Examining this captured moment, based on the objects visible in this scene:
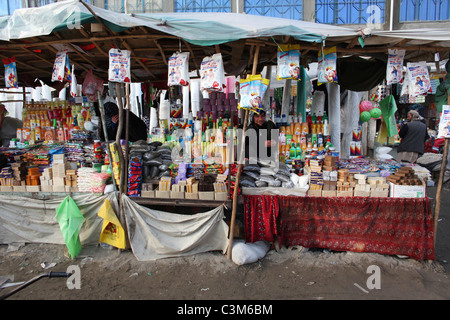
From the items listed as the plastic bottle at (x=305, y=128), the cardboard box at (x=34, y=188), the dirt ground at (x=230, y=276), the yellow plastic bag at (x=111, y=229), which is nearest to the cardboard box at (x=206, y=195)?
the dirt ground at (x=230, y=276)

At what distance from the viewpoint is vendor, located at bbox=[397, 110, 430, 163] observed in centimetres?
653

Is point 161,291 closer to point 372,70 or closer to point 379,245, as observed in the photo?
point 379,245

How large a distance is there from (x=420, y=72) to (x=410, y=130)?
331cm

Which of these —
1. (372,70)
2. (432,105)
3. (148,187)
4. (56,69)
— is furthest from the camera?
(432,105)

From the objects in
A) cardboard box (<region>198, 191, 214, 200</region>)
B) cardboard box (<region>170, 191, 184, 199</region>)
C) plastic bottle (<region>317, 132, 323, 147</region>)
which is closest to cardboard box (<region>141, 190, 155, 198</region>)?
cardboard box (<region>170, 191, 184, 199</region>)

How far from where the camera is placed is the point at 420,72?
380cm

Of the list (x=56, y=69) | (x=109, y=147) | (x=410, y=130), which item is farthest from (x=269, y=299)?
(x=410, y=130)

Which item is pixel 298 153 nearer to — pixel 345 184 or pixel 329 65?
pixel 345 184

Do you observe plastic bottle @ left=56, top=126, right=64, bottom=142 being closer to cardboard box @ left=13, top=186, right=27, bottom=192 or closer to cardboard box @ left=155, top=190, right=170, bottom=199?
cardboard box @ left=13, top=186, right=27, bottom=192

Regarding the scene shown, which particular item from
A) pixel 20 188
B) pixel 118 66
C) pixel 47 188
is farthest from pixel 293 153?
pixel 20 188

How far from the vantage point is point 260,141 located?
4.91 meters

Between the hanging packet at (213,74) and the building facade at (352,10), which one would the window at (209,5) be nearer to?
the building facade at (352,10)

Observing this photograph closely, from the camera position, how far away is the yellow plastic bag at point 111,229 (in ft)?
13.2

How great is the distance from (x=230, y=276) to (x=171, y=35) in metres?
3.13
